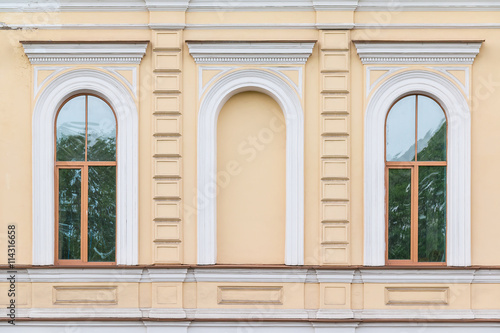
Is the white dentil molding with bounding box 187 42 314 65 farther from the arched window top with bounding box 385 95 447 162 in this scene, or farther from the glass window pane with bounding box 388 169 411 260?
the glass window pane with bounding box 388 169 411 260

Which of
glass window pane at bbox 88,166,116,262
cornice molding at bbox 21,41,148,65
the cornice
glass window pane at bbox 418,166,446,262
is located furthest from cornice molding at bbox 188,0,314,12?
the cornice

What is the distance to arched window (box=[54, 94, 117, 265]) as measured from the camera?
31.0 feet

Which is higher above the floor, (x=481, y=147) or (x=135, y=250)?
(x=481, y=147)

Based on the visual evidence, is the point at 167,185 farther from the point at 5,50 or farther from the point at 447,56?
the point at 447,56

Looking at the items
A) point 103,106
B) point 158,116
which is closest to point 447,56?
point 158,116

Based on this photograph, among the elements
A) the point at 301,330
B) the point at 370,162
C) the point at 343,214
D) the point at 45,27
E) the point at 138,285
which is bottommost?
the point at 301,330

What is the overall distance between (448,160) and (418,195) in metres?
0.74

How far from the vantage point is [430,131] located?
31.1 ft

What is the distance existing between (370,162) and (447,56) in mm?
2115

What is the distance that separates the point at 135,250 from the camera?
363 inches

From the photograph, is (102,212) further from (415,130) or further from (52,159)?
(415,130)

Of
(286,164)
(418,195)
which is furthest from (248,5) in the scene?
(418,195)

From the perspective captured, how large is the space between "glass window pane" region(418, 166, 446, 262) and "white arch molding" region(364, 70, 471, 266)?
12 centimetres

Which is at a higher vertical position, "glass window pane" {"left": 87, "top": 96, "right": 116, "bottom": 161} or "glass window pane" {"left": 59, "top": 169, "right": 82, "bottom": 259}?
"glass window pane" {"left": 87, "top": 96, "right": 116, "bottom": 161}
